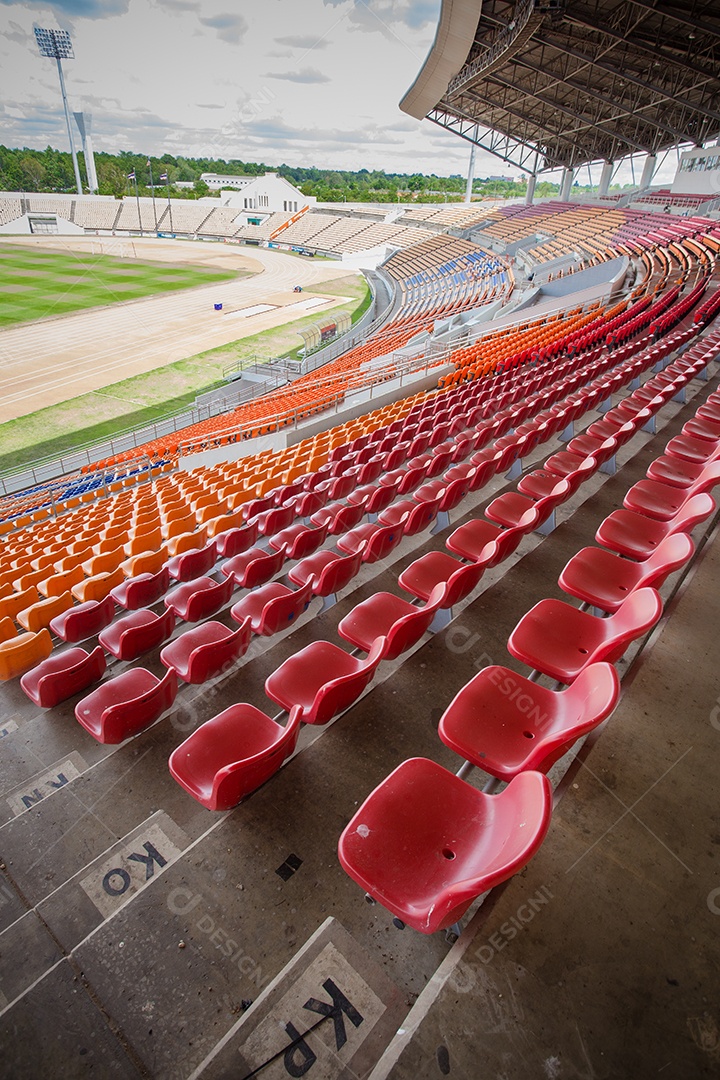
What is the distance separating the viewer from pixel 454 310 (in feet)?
80.4

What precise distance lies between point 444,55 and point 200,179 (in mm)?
70652

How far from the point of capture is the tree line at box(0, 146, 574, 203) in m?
69.5

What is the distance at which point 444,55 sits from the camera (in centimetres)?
2412

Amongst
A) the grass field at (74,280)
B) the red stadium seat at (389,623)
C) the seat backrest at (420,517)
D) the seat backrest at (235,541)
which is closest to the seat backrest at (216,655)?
the red stadium seat at (389,623)

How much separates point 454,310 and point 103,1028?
26.2m

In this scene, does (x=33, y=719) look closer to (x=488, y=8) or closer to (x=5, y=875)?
(x=5, y=875)

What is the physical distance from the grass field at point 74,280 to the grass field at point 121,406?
13521mm

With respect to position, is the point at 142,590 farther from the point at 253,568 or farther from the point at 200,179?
the point at 200,179

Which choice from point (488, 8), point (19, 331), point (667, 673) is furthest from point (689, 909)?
point (19, 331)

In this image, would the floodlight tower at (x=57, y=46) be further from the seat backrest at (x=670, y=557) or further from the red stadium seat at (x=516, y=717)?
the red stadium seat at (x=516, y=717)

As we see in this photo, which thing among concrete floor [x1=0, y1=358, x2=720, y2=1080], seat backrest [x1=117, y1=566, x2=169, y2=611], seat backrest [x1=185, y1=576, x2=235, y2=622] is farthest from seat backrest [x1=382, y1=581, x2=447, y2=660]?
seat backrest [x1=117, y1=566, x2=169, y2=611]

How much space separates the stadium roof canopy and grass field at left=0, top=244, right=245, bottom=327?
70.0 ft

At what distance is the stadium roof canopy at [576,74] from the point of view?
20.1 meters

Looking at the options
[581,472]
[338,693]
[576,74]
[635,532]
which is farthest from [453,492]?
[576,74]
